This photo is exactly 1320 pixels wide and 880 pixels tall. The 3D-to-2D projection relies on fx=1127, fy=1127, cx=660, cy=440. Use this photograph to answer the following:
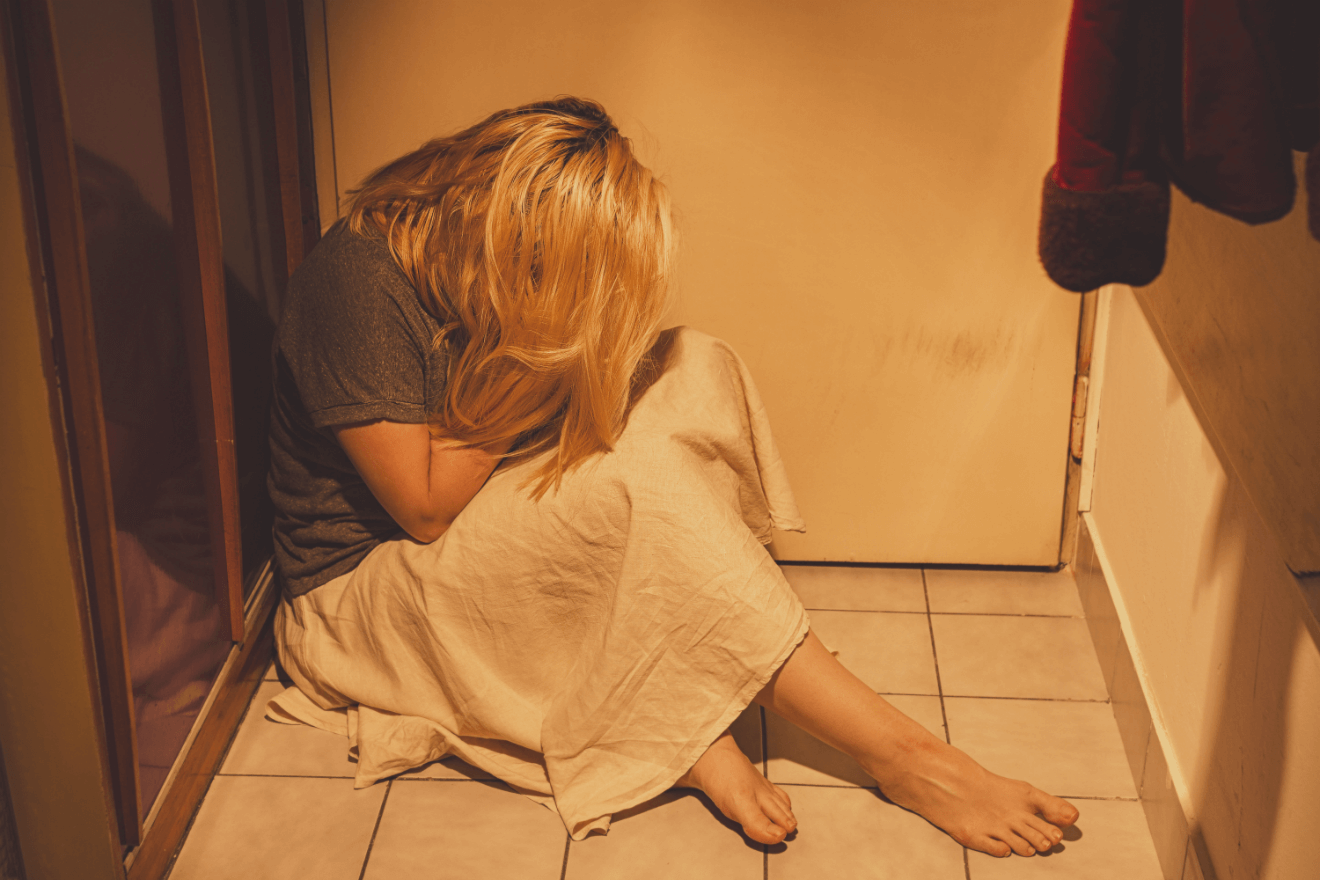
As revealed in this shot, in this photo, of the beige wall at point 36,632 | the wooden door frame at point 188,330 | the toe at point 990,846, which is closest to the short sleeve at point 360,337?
the wooden door frame at point 188,330

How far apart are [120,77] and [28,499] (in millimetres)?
431

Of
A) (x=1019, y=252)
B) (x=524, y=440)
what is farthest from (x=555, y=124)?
(x=1019, y=252)

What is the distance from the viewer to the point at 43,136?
92 centimetres

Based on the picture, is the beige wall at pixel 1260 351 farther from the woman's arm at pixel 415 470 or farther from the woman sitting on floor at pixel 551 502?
the woman's arm at pixel 415 470

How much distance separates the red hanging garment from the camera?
0.66 meters

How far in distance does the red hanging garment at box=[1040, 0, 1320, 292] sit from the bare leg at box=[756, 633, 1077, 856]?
28.5 inches

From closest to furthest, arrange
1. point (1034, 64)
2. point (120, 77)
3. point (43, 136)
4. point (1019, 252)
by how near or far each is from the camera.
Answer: point (43, 136)
point (120, 77)
point (1034, 64)
point (1019, 252)

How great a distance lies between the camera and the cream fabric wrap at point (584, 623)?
4.26 ft

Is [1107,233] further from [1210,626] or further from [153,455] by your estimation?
[153,455]

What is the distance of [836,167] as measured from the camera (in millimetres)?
1636

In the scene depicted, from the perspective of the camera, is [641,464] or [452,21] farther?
[452,21]

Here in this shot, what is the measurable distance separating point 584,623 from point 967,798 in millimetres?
505

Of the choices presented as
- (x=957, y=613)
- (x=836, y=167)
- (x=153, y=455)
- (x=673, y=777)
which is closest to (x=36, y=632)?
(x=153, y=455)

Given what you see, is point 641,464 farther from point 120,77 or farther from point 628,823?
point 120,77
